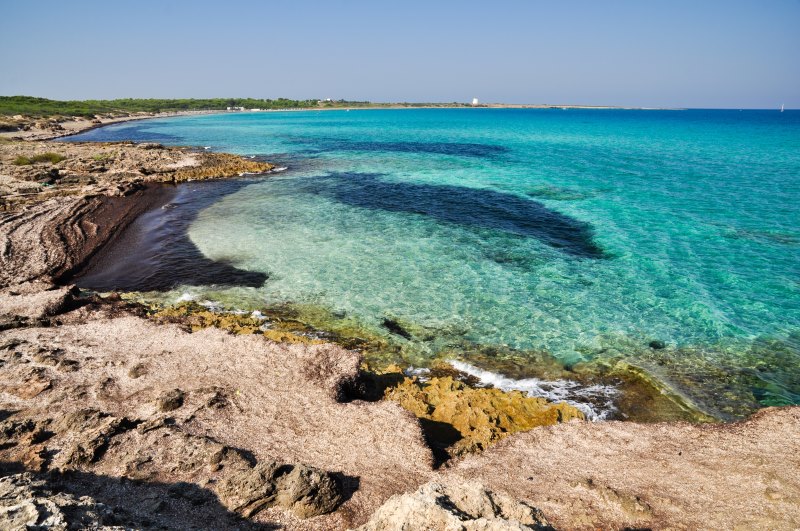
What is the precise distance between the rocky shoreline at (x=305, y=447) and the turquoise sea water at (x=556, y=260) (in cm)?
326

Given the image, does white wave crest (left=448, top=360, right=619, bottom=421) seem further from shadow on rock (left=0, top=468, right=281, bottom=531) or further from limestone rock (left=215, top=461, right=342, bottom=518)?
shadow on rock (left=0, top=468, right=281, bottom=531)

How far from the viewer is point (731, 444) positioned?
968cm

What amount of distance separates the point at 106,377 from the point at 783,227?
3789 cm

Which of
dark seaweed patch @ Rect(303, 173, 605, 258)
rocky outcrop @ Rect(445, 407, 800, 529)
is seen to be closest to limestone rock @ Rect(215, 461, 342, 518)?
rocky outcrop @ Rect(445, 407, 800, 529)

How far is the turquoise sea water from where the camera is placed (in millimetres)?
14711

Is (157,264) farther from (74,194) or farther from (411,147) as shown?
(411,147)

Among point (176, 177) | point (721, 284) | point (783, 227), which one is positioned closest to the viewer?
point (721, 284)

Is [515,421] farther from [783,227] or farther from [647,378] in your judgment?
[783,227]

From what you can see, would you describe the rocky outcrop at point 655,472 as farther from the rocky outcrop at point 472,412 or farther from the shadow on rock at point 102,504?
the shadow on rock at point 102,504

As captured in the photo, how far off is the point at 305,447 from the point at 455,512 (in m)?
4.70

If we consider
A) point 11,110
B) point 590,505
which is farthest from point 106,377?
point 11,110

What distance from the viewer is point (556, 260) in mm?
22344

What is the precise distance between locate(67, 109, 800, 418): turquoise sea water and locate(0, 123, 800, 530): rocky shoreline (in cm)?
326

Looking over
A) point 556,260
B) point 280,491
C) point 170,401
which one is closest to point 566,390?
point 280,491
